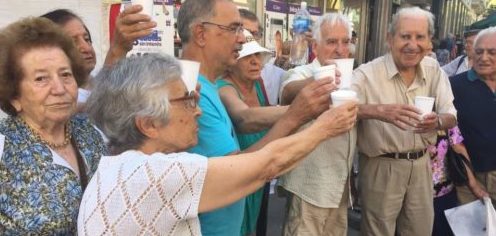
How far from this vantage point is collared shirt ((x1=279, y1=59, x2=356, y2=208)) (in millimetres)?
2855

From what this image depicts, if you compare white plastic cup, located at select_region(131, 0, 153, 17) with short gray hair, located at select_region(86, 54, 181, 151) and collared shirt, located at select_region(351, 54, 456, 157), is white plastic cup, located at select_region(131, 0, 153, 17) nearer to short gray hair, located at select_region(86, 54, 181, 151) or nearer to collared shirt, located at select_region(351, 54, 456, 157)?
short gray hair, located at select_region(86, 54, 181, 151)

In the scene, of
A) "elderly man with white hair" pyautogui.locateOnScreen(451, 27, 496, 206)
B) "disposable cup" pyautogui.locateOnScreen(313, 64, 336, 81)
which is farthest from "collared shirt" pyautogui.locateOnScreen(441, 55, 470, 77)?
"disposable cup" pyautogui.locateOnScreen(313, 64, 336, 81)

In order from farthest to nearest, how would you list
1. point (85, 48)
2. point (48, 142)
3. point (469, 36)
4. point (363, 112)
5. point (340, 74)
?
point (469, 36) < point (363, 112) < point (85, 48) < point (340, 74) < point (48, 142)

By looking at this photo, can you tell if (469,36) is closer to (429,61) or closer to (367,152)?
(429,61)

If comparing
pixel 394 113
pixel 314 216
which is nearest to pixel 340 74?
pixel 394 113

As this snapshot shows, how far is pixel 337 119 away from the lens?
170 centimetres

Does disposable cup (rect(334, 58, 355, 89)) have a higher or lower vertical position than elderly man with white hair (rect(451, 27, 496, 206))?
higher

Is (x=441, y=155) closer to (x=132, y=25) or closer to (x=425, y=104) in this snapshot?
(x=425, y=104)

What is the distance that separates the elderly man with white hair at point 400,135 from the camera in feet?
9.84

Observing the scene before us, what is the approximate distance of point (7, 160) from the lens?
159cm

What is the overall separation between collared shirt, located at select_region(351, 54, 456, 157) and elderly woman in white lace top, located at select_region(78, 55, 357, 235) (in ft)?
4.40

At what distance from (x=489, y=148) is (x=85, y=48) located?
9.87ft

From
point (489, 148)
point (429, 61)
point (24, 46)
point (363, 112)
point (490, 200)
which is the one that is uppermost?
point (24, 46)

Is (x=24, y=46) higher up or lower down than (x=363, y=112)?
higher up
